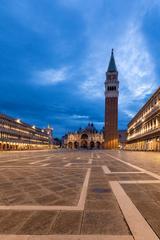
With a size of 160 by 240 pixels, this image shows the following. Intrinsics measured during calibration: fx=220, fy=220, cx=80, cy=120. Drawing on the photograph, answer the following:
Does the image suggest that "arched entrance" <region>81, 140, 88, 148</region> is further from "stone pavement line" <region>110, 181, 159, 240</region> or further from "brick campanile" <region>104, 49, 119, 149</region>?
"stone pavement line" <region>110, 181, 159, 240</region>

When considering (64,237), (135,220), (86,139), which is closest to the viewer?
(64,237)

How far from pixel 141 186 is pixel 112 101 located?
4464 inches

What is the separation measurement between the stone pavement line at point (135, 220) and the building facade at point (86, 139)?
553 feet

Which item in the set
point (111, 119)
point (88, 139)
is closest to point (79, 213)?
point (111, 119)

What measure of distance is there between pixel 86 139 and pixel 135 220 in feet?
563

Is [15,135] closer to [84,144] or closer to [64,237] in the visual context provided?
[84,144]

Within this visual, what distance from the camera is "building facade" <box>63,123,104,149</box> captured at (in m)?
174

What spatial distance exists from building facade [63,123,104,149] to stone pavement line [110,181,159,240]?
553ft

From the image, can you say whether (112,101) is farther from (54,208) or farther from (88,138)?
(54,208)

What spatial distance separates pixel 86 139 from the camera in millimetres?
175000

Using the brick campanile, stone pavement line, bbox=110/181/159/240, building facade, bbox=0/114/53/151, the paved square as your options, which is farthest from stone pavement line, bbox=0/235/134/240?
the brick campanile

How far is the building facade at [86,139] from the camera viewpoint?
174 metres

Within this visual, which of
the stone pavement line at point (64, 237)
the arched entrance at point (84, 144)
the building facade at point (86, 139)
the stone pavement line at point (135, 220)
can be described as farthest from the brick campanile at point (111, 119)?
the stone pavement line at point (64, 237)

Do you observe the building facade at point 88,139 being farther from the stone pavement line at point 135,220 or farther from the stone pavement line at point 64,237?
the stone pavement line at point 64,237
